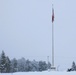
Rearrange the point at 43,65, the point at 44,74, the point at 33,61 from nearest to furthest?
the point at 44,74 → the point at 43,65 → the point at 33,61

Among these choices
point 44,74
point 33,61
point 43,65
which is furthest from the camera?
point 33,61

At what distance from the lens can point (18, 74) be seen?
9273 mm

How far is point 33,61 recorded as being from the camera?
307 feet

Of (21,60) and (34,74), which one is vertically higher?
(21,60)

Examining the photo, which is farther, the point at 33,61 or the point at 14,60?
the point at 33,61

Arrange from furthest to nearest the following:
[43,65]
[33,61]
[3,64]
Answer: [33,61], [43,65], [3,64]

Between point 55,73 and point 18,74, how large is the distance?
3.54 ft

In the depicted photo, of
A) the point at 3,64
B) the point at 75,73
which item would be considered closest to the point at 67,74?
the point at 75,73

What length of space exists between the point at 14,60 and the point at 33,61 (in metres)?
8.59

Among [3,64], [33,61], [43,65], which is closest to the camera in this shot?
[3,64]

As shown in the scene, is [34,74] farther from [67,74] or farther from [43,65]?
[43,65]

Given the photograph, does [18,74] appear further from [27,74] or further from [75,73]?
[75,73]

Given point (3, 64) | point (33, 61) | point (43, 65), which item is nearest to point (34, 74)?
point (3, 64)

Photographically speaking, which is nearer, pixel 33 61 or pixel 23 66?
pixel 23 66
